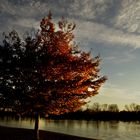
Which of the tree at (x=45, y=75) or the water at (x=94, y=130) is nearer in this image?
the tree at (x=45, y=75)

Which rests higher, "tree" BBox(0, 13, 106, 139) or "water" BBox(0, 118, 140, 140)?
"tree" BBox(0, 13, 106, 139)

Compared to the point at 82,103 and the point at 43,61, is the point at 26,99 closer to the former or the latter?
the point at 43,61

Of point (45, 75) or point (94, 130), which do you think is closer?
point (45, 75)

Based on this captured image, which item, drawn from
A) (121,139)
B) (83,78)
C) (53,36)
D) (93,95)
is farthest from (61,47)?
(121,139)

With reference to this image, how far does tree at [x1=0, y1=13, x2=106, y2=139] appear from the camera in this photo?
2575 centimetres

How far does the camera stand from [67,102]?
26641 millimetres

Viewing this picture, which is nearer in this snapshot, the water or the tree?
the tree

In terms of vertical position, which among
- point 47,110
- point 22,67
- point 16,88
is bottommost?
point 47,110

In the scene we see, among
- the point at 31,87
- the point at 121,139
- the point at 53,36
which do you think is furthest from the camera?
the point at 121,139

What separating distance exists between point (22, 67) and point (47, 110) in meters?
4.23

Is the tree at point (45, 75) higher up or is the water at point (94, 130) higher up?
the tree at point (45, 75)

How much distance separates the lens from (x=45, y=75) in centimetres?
2594

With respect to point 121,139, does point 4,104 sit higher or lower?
higher

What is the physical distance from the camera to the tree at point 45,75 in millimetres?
25750
